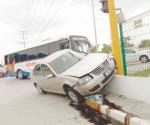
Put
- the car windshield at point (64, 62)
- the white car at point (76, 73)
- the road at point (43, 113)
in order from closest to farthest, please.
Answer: the road at point (43, 113) → the white car at point (76, 73) → the car windshield at point (64, 62)

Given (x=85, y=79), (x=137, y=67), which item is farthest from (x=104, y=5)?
(x=85, y=79)

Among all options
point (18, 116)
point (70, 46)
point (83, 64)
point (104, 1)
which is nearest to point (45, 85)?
point (83, 64)

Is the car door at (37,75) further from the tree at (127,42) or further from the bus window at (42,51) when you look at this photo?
the bus window at (42,51)

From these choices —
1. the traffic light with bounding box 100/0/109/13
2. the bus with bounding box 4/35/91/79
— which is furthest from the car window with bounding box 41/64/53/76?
the bus with bounding box 4/35/91/79

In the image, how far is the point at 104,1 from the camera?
11.0 metres

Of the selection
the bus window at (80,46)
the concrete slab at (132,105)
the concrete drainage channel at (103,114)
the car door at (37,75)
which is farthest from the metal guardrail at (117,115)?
the bus window at (80,46)

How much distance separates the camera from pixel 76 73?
966 cm

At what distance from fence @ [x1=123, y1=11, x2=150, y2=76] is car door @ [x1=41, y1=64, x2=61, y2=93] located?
2661mm

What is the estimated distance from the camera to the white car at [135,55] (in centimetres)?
971

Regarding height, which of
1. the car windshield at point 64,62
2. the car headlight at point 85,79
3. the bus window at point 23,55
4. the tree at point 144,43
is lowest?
the car headlight at point 85,79

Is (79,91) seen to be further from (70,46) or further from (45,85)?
(70,46)

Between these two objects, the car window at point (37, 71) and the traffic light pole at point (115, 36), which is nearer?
the traffic light pole at point (115, 36)

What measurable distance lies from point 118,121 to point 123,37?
456cm

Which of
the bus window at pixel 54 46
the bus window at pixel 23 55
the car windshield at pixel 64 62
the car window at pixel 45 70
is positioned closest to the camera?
the car windshield at pixel 64 62
